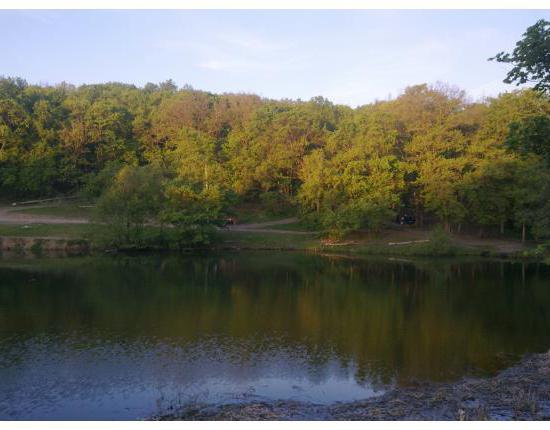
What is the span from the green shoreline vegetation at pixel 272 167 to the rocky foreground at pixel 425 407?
21413 millimetres

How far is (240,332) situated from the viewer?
19.7 metres


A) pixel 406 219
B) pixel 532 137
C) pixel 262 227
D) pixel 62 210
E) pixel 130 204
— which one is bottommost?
pixel 262 227

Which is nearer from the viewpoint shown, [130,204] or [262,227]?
[130,204]

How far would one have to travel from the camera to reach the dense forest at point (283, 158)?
43.0 meters

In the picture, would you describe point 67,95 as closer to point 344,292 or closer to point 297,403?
point 344,292

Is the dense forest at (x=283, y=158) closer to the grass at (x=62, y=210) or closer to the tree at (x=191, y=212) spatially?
the tree at (x=191, y=212)

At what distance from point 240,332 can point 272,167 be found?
35065 millimetres

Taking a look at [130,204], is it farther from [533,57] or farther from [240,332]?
[533,57]

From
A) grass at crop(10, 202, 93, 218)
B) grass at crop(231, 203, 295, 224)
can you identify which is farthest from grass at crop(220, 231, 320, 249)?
grass at crop(10, 202, 93, 218)

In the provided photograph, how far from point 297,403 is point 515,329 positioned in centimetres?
1185

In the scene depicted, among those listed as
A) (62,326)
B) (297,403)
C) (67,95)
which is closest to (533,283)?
(297,403)

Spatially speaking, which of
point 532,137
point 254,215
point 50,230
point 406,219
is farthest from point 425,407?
point 254,215

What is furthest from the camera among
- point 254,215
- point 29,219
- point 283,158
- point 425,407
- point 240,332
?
point 254,215

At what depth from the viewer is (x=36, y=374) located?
14781mm
